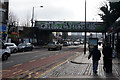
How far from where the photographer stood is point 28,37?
50750mm

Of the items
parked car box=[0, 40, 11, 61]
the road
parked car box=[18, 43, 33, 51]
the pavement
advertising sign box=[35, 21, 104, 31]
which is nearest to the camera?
the pavement

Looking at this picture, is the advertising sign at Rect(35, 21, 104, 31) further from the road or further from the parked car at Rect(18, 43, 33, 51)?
the road

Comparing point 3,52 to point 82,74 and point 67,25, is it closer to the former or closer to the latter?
point 82,74

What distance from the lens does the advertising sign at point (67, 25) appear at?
55.3 meters

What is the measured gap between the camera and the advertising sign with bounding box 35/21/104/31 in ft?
181

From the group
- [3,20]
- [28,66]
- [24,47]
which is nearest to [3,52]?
[28,66]

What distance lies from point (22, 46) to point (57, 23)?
82.8ft

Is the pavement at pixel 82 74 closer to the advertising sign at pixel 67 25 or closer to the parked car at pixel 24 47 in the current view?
the parked car at pixel 24 47

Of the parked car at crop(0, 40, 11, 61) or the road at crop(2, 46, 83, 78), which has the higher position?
the parked car at crop(0, 40, 11, 61)

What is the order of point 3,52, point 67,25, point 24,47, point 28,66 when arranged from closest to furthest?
point 28,66, point 3,52, point 24,47, point 67,25

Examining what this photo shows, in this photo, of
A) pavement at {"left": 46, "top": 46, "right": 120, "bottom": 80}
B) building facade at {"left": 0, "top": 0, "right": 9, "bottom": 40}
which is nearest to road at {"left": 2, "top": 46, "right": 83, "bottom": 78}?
pavement at {"left": 46, "top": 46, "right": 120, "bottom": 80}

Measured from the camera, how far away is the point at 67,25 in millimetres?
55938

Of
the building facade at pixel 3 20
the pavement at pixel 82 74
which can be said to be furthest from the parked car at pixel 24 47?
the pavement at pixel 82 74

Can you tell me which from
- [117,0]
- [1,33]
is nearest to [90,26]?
[1,33]
